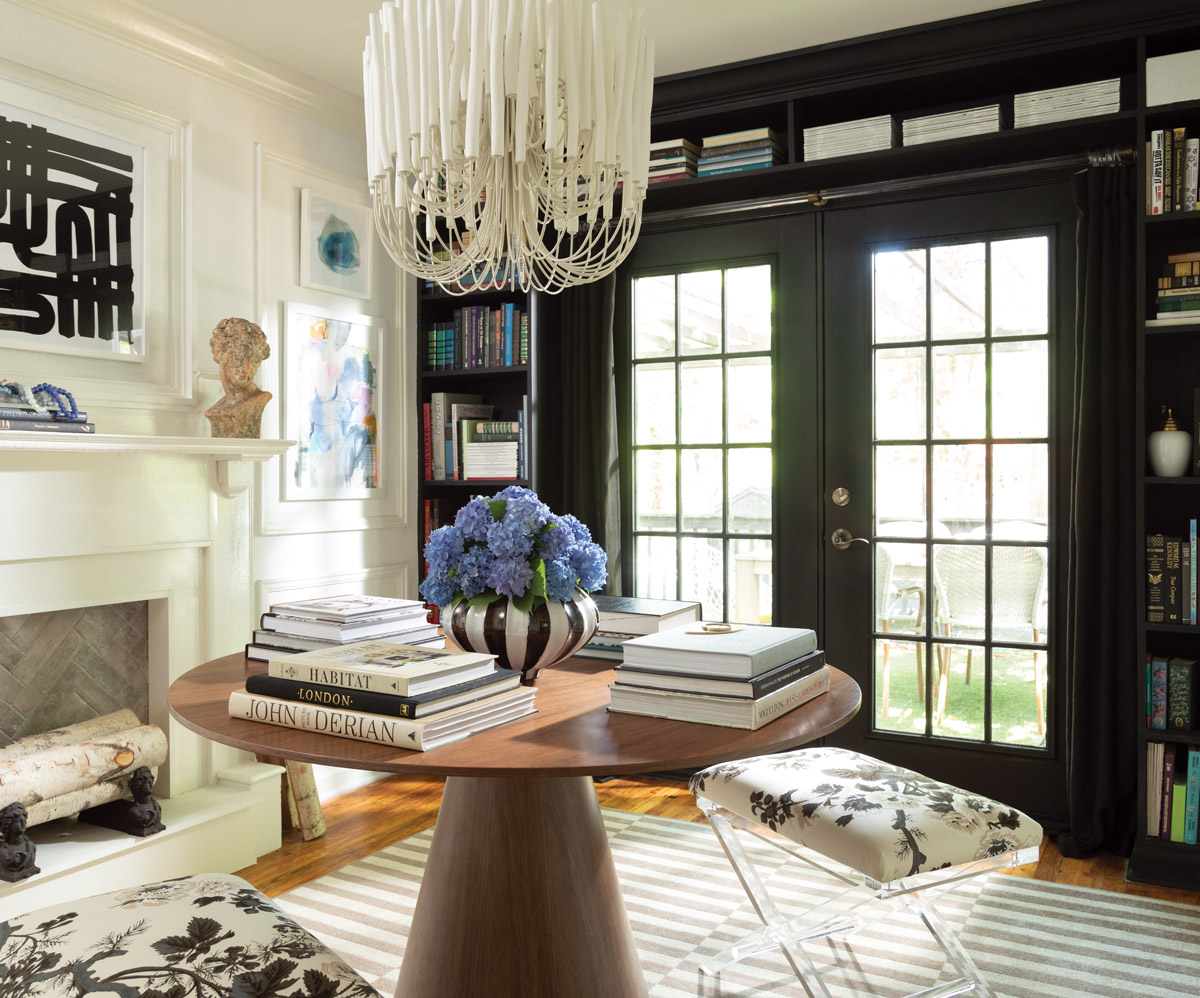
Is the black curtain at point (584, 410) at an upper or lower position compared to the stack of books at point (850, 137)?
lower

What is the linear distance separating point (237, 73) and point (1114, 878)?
3.79 meters

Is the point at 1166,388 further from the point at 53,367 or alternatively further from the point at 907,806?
the point at 53,367

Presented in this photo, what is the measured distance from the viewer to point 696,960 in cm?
240

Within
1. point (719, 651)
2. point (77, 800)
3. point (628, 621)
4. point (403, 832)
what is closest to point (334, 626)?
point (628, 621)

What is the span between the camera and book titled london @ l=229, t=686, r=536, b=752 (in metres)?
1.41

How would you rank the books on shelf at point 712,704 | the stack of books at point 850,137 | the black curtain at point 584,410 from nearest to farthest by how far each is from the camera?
the books on shelf at point 712,704
the stack of books at point 850,137
the black curtain at point 584,410

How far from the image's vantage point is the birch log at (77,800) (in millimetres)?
2613

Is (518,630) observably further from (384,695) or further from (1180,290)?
(1180,290)

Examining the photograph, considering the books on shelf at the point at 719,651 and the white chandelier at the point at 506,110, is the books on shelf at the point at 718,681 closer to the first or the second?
the books on shelf at the point at 719,651

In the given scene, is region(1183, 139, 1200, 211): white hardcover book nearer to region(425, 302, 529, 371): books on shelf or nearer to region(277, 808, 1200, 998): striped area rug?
region(277, 808, 1200, 998): striped area rug

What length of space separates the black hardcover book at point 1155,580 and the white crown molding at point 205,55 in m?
3.17

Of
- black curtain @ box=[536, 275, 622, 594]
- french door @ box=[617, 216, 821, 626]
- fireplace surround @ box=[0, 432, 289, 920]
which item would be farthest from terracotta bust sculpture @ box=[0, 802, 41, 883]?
french door @ box=[617, 216, 821, 626]

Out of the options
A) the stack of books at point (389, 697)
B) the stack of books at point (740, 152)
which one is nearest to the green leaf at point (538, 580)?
the stack of books at point (389, 697)

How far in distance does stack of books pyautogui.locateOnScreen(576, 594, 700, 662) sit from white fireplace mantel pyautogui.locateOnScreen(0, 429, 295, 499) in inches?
58.7
